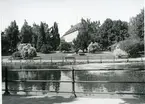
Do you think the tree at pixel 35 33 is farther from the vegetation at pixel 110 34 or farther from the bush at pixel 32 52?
the vegetation at pixel 110 34

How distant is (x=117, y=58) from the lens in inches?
304

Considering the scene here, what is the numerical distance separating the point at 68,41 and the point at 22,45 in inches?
61.2

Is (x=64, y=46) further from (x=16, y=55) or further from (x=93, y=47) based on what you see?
(x=16, y=55)

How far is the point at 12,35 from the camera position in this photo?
22.6 feet

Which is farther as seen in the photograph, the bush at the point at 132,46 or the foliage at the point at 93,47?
the foliage at the point at 93,47

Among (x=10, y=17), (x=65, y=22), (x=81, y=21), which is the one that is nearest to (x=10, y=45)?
(x=10, y=17)

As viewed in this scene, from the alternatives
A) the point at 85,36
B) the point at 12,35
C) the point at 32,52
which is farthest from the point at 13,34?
the point at 85,36

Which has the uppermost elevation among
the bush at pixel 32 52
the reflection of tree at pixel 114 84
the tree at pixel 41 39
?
the tree at pixel 41 39

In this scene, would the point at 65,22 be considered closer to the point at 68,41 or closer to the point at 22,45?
the point at 68,41

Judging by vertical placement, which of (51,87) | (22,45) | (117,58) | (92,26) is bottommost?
(51,87)

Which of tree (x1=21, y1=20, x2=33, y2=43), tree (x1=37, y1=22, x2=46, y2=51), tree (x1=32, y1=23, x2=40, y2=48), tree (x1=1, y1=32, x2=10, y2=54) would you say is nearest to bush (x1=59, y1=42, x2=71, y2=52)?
tree (x1=37, y1=22, x2=46, y2=51)

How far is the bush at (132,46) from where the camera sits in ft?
23.8

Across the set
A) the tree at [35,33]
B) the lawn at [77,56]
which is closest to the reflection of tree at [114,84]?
the lawn at [77,56]

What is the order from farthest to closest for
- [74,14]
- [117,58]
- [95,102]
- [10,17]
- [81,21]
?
[117,58] < [81,21] < [74,14] < [10,17] < [95,102]
